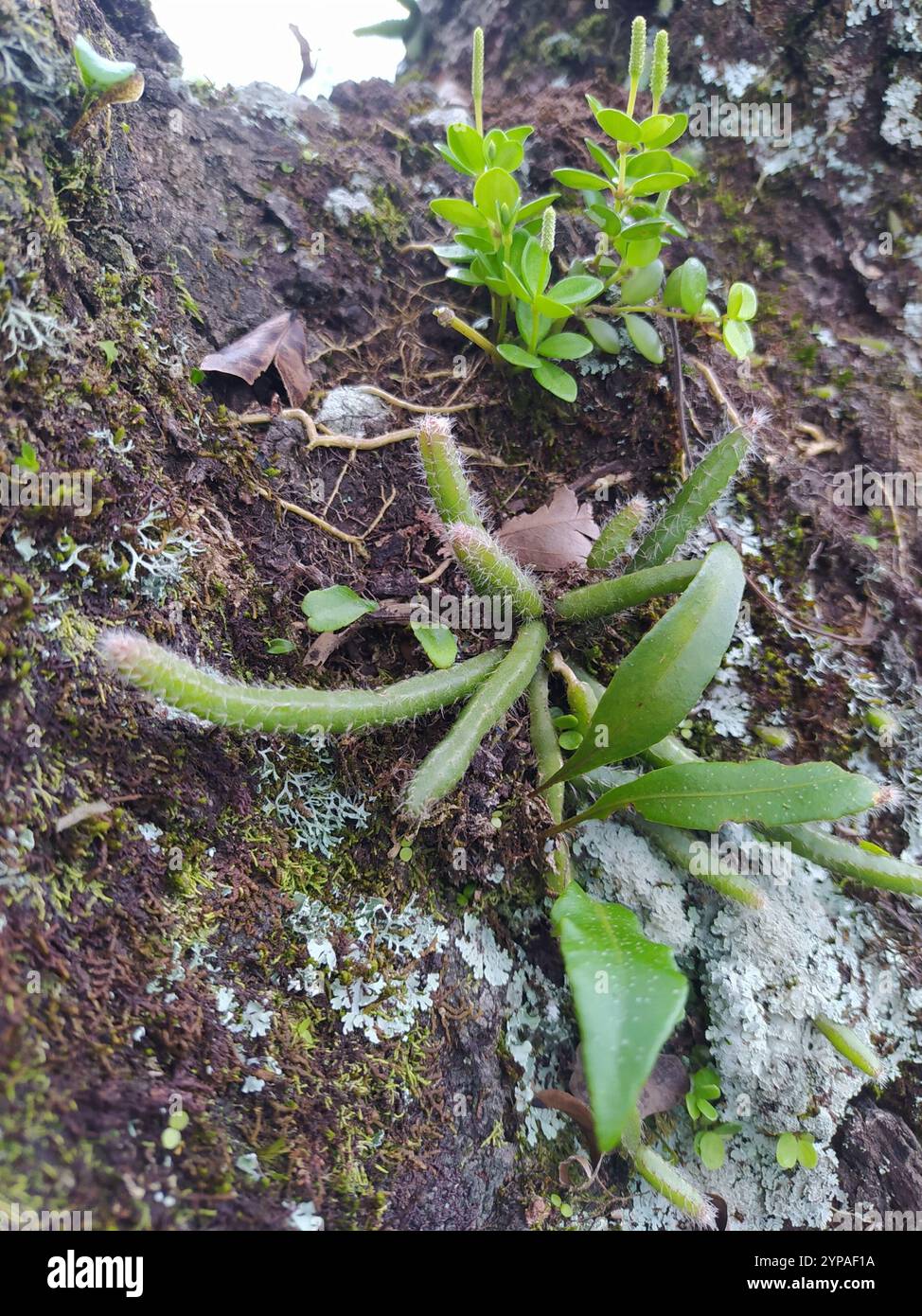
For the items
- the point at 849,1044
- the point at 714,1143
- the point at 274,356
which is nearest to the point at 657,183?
the point at 274,356

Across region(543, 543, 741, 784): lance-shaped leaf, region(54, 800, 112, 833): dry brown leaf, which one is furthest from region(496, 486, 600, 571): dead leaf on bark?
region(54, 800, 112, 833): dry brown leaf

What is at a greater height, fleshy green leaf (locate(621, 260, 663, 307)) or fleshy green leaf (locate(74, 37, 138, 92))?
fleshy green leaf (locate(74, 37, 138, 92))

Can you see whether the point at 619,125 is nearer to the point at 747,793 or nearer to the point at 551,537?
the point at 551,537

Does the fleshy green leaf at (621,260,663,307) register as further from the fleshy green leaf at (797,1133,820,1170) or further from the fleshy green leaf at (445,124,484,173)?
the fleshy green leaf at (797,1133,820,1170)

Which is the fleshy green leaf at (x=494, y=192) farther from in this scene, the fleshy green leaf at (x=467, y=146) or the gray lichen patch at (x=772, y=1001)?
the gray lichen patch at (x=772, y=1001)

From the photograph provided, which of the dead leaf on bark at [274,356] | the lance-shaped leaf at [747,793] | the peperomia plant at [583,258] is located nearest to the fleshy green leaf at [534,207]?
the peperomia plant at [583,258]
